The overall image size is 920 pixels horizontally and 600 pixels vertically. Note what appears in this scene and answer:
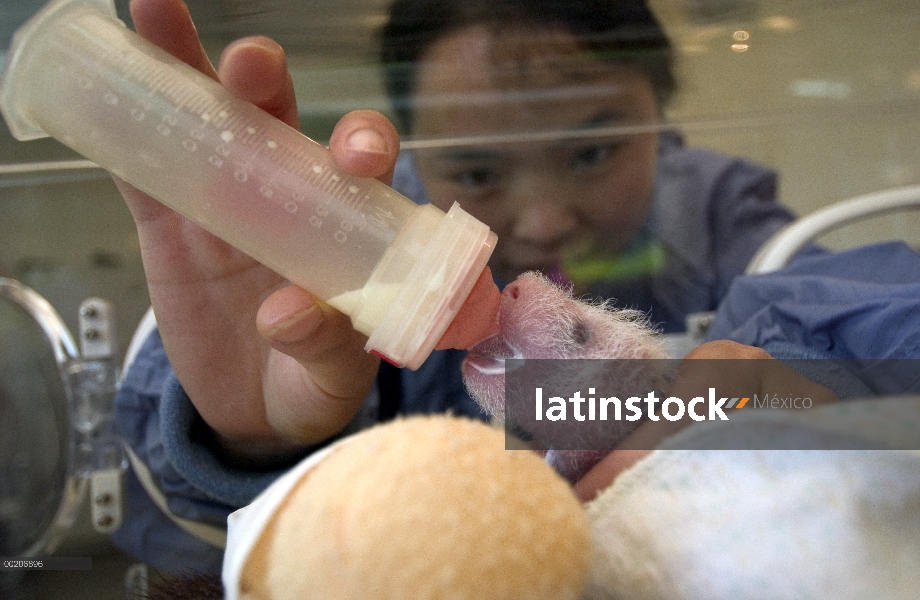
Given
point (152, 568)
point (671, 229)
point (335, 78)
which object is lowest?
point (152, 568)

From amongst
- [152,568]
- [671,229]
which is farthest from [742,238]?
[152,568]

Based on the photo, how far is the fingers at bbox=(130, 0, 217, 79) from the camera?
1.52 ft

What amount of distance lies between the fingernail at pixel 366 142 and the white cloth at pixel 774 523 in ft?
0.88

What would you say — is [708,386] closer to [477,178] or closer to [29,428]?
[477,178]

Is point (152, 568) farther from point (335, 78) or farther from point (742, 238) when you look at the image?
point (742, 238)

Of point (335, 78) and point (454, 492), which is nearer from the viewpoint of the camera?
point (454, 492)

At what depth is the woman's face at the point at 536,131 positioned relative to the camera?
2.06 feet

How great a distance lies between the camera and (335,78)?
731 millimetres

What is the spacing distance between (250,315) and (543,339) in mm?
280

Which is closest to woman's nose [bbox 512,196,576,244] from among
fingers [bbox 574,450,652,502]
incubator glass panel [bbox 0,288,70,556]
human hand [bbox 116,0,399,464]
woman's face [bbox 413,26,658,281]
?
woman's face [bbox 413,26,658,281]

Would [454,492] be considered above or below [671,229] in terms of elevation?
above

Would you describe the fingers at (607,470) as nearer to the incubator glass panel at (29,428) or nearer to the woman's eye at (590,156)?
the woman's eye at (590,156)

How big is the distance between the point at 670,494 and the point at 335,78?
23.6 inches

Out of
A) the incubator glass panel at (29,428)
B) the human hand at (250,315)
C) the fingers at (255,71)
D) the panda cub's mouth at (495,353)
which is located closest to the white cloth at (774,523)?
the panda cub's mouth at (495,353)
